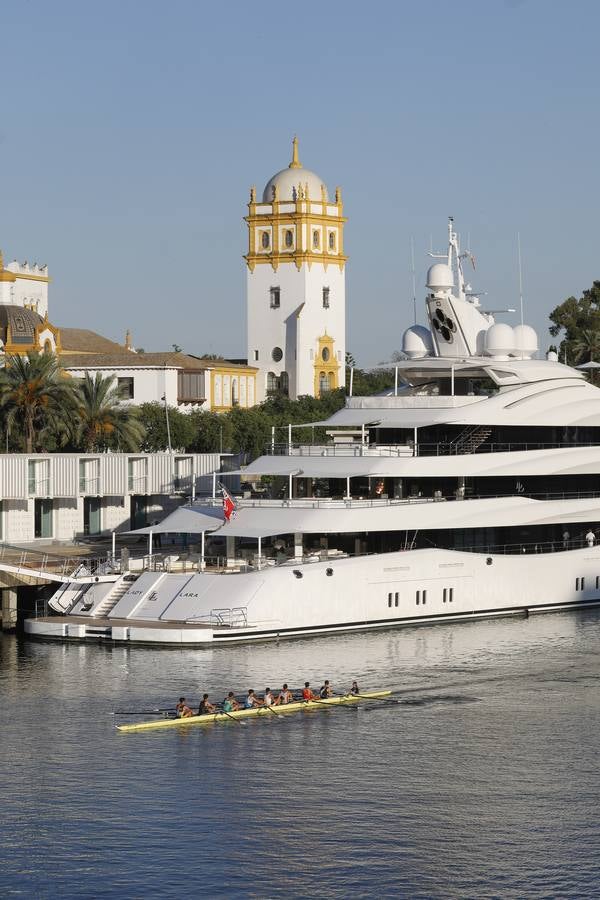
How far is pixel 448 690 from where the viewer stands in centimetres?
4669

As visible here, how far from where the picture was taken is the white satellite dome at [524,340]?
65.5m

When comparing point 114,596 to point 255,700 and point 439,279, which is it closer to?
point 255,700

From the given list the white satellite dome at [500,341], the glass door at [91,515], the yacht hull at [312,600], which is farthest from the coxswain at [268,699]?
the glass door at [91,515]

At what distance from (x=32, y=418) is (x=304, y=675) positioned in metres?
32.0

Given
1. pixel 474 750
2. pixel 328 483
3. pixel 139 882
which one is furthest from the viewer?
pixel 328 483

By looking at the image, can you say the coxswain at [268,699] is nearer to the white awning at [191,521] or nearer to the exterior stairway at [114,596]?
the exterior stairway at [114,596]

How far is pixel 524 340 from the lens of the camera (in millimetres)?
65438

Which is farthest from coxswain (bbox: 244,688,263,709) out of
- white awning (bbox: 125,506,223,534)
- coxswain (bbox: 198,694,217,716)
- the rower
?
white awning (bbox: 125,506,223,534)

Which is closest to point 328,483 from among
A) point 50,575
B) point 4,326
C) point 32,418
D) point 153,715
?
point 50,575

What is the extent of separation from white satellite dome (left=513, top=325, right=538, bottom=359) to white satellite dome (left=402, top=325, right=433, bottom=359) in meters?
3.93

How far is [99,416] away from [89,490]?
841 cm

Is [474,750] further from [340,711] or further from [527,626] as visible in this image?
[527,626]

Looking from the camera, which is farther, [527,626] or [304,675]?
[527,626]

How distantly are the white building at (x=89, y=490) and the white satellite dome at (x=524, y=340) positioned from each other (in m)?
14.3
